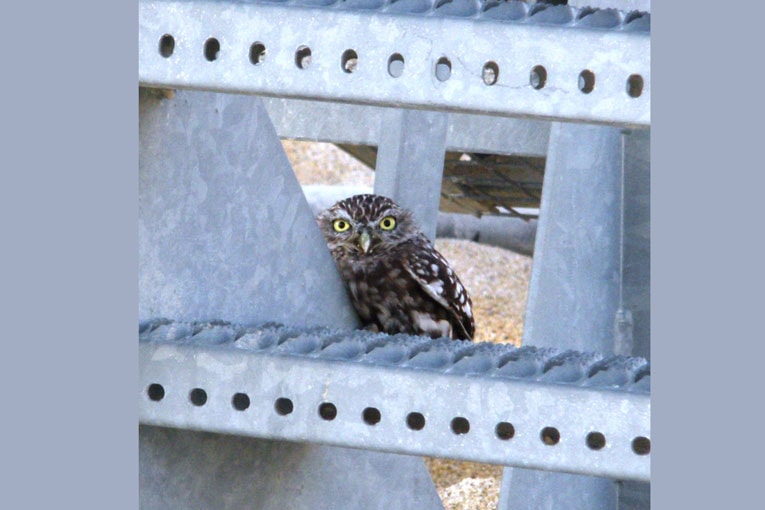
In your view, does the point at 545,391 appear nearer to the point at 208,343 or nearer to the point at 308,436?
the point at 308,436

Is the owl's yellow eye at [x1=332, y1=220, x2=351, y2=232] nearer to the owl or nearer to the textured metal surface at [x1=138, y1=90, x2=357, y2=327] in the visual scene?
the owl

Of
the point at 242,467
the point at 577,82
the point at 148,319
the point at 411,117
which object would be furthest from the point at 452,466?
the point at 577,82

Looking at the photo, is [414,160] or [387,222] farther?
[387,222]

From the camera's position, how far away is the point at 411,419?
5.83ft

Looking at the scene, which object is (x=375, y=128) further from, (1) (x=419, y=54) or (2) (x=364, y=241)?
(1) (x=419, y=54)

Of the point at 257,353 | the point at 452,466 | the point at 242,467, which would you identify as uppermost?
the point at 257,353

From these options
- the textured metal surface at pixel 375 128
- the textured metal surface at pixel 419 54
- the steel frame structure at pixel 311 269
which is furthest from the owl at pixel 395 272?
the textured metal surface at pixel 419 54

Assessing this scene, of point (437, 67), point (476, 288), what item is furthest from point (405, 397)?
point (476, 288)

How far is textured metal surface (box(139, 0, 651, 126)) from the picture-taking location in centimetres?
159

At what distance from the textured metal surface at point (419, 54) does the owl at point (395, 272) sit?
2.08 m

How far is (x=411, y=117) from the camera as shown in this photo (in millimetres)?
3961

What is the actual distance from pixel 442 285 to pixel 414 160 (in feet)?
1.31

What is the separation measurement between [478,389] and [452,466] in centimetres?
491

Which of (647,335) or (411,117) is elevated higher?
(411,117)
